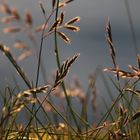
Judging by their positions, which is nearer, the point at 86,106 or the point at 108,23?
the point at 108,23

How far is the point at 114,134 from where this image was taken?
183 cm

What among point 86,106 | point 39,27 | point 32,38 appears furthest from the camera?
point 32,38

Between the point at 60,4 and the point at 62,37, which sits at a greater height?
the point at 60,4

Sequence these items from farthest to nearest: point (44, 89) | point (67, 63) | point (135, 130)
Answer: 1. point (135, 130)
2. point (67, 63)
3. point (44, 89)

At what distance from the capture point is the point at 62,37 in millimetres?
2096

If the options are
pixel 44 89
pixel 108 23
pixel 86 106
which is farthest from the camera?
pixel 86 106

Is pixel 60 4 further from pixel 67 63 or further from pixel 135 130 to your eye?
pixel 135 130

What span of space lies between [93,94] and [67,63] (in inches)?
76.1

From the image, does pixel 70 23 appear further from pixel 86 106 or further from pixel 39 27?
pixel 39 27

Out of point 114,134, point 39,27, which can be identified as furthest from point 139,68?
point 39,27

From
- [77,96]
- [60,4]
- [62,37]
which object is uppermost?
[60,4]

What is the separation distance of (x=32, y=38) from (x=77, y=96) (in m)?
0.71

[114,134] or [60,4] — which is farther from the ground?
[60,4]

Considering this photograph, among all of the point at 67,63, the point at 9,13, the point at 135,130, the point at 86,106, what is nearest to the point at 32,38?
the point at 9,13
